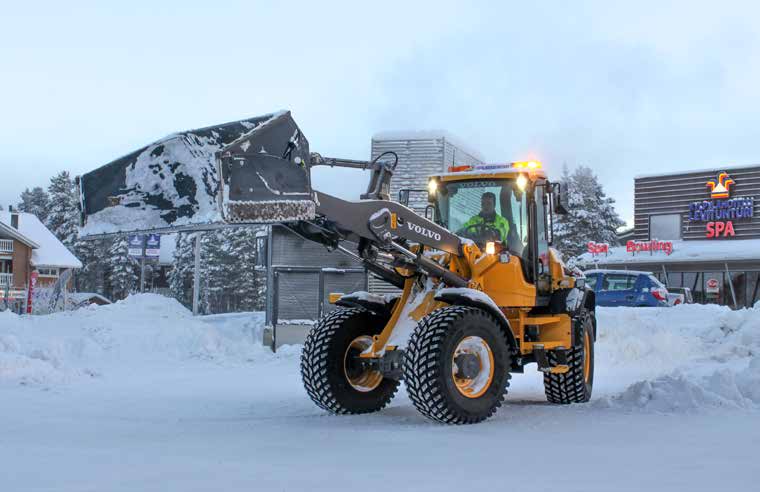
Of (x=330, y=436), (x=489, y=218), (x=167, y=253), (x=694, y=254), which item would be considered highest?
(x=167, y=253)

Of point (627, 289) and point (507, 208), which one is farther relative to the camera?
point (627, 289)

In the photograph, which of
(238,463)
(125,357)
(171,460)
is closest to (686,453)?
(238,463)

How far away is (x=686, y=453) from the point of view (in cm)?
656

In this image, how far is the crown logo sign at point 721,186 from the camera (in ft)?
119

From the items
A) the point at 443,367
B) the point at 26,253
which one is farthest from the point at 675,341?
the point at 26,253

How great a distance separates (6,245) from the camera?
51469 mm

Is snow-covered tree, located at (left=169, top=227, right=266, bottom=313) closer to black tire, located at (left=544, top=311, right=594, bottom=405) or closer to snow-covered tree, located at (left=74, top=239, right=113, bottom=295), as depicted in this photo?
snow-covered tree, located at (left=74, top=239, right=113, bottom=295)

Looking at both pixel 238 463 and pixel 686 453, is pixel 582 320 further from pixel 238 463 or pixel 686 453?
pixel 238 463

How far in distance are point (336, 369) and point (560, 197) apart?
3121mm

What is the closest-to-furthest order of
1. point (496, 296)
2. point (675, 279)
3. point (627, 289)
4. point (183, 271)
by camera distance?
point (496, 296) < point (627, 289) < point (675, 279) < point (183, 271)

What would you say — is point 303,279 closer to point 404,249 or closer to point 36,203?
point 404,249

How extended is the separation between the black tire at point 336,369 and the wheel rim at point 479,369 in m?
1.41

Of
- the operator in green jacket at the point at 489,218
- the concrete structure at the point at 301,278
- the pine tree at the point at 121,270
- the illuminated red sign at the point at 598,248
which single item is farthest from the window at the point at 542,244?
the pine tree at the point at 121,270

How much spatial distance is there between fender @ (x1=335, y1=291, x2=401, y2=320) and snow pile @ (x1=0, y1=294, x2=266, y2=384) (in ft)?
20.3
